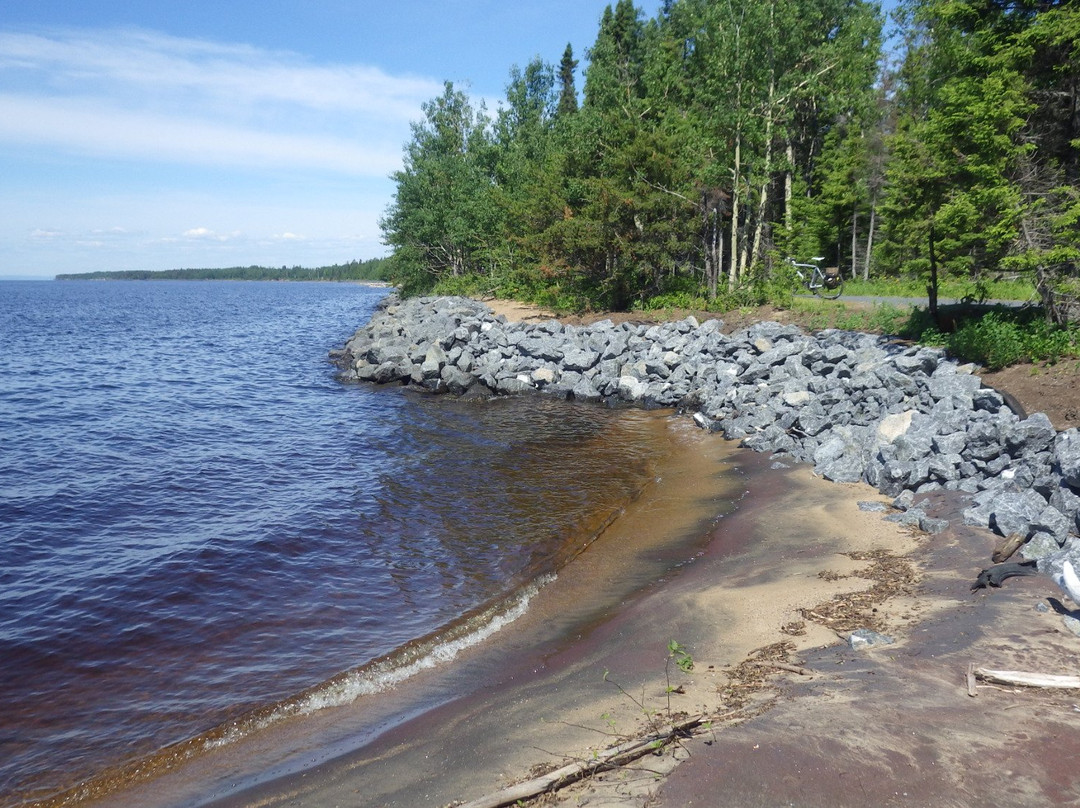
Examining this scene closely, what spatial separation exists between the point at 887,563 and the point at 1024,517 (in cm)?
180

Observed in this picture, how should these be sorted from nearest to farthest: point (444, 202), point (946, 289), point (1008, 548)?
point (1008, 548)
point (946, 289)
point (444, 202)

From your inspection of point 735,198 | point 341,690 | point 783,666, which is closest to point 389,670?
point 341,690

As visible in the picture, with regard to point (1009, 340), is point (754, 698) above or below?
below

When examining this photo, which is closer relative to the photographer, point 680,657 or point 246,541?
point 680,657

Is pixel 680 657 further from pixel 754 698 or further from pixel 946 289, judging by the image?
pixel 946 289

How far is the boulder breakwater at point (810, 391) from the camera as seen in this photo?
10.2 meters

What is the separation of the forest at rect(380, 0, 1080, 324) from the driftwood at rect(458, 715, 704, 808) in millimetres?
13761

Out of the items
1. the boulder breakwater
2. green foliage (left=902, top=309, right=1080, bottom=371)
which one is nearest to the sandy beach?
the boulder breakwater

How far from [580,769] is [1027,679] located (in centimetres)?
386

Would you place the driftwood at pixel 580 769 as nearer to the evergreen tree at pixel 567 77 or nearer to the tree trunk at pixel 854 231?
the tree trunk at pixel 854 231

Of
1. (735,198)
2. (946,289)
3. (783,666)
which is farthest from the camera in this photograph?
(735,198)

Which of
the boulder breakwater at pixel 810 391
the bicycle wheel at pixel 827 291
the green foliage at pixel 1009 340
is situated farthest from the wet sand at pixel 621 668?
the bicycle wheel at pixel 827 291

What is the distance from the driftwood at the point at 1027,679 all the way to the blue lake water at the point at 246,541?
572cm

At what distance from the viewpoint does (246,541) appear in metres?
12.1
